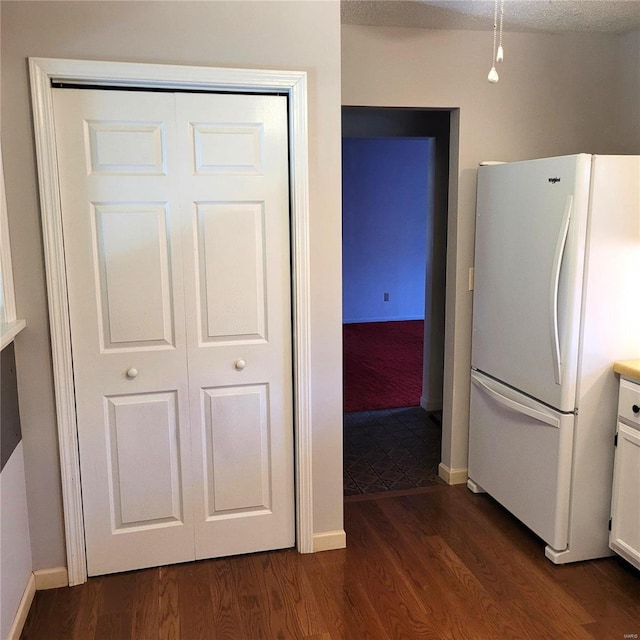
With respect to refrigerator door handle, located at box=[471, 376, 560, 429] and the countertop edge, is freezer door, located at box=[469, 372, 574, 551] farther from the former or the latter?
the countertop edge

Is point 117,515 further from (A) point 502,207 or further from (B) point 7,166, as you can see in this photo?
(A) point 502,207

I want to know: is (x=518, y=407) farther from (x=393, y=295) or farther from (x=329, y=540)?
(x=393, y=295)

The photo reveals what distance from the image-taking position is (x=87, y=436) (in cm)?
245

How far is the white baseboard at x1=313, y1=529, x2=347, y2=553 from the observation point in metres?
2.74

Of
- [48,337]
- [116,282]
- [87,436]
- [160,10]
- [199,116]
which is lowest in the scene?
[87,436]

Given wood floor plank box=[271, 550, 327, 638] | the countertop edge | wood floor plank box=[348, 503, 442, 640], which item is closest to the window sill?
wood floor plank box=[271, 550, 327, 638]

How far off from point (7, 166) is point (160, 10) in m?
0.79

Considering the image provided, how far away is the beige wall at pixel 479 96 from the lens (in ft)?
10.1

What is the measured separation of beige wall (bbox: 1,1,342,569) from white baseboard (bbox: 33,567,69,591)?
0.03 m

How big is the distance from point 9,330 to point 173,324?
604 mm

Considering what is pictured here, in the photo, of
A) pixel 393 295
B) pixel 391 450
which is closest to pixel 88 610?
pixel 391 450

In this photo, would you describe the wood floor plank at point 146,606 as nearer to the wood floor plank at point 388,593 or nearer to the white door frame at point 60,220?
the white door frame at point 60,220

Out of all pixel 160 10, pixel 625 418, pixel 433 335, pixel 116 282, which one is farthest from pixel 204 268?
pixel 433 335

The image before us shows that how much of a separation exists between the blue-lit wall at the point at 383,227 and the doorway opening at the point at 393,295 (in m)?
0.01
